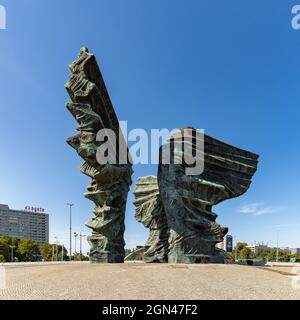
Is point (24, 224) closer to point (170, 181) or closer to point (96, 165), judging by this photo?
point (96, 165)

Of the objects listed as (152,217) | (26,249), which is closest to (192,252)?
(152,217)

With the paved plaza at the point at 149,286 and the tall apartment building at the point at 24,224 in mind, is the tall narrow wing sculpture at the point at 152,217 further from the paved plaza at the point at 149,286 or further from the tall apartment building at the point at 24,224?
the tall apartment building at the point at 24,224

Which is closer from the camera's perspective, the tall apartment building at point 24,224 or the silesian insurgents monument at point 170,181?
the silesian insurgents monument at point 170,181

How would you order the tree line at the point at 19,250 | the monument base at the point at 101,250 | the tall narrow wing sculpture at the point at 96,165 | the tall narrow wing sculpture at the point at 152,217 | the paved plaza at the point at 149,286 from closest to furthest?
the paved plaza at the point at 149,286
the tall narrow wing sculpture at the point at 96,165
the monument base at the point at 101,250
the tall narrow wing sculpture at the point at 152,217
the tree line at the point at 19,250

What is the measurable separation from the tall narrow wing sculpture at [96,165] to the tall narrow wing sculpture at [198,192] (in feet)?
11.1

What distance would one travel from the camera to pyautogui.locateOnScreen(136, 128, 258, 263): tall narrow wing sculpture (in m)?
18.4

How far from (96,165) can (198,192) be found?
6755mm

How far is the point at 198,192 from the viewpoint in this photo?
1938cm

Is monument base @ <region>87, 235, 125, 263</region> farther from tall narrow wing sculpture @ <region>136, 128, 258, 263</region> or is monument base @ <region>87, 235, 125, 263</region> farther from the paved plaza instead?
the paved plaza

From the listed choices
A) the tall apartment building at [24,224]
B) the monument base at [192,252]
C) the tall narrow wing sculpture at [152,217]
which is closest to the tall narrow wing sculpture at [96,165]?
the tall narrow wing sculpture at [152,217]

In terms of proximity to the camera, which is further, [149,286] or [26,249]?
[26,249]

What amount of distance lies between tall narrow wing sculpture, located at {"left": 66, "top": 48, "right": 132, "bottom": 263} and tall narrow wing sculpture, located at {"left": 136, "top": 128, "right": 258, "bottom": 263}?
3.38 m

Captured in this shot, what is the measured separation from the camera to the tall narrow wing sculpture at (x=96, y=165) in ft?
60.7
